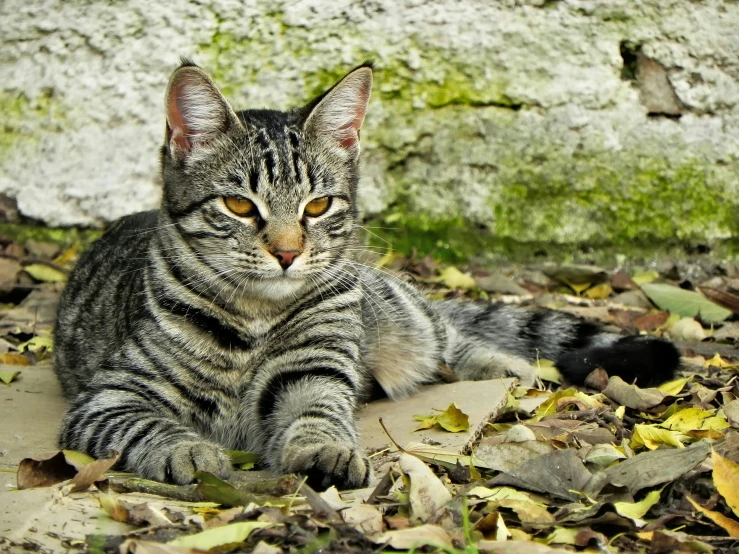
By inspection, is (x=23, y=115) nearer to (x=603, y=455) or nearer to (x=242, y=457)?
(x=242, y=457)

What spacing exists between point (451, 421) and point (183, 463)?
3.57 ft

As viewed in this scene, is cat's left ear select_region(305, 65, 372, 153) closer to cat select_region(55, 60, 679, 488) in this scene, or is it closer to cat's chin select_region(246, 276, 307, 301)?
cat select_region(55, 60, 679, 488)

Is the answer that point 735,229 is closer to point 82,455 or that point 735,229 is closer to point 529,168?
point 529,168

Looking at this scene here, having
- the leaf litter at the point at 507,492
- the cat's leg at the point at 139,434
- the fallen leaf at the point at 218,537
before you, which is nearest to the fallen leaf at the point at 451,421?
the leaf litter at the point at 507,492

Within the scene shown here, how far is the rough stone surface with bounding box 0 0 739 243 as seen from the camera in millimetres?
6086

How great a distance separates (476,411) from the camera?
3.94 metres

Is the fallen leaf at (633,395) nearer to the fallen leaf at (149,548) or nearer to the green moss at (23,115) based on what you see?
the fallen leaf at (149,548)

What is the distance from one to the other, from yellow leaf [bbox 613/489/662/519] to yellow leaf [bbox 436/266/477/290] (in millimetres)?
3161

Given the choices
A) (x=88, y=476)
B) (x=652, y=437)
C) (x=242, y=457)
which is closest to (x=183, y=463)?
(x=88, y=476)

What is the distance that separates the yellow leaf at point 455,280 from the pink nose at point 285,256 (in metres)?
2.50

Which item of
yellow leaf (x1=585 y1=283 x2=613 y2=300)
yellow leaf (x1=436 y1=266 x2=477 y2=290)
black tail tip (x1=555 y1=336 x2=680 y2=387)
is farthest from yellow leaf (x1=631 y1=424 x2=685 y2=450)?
yellow leaf (x1=436 y1=266 x2=477 y2=290)

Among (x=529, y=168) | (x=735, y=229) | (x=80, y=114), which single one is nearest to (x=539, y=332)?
(x=529, y=168)

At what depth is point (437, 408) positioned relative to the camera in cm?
416

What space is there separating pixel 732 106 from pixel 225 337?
3.90 metres
